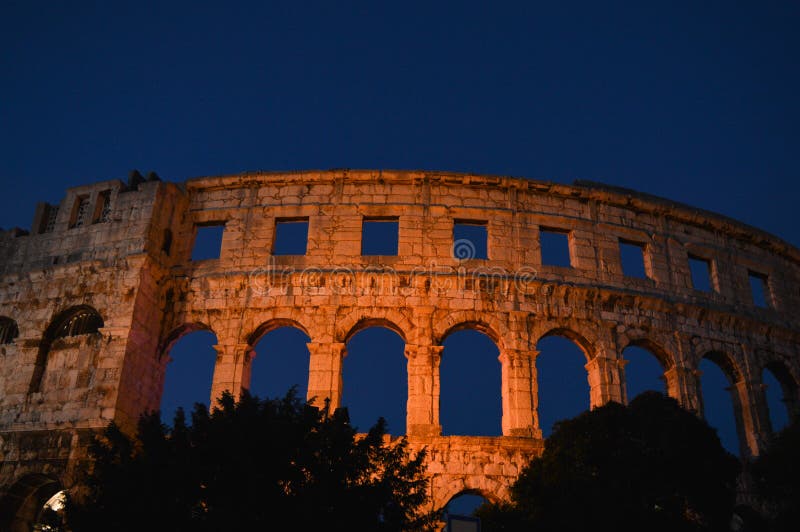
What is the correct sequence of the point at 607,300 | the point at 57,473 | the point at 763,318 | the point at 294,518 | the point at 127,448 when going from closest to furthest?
the point at 294,518
the point at 127,448
the point at 57,473
the point at 607,300
the point at 763,318

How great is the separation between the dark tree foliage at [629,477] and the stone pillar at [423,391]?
11.8ft

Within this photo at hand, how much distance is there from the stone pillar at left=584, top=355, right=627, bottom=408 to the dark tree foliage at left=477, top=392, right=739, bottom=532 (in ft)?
15.6

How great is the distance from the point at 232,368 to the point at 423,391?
14.6 feet

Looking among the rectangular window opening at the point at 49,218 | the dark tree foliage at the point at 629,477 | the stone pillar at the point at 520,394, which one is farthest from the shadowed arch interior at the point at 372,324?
the rectangular window opening at the point at 49,218

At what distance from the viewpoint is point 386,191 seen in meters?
19.5

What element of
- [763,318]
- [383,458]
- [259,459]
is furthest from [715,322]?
[259,459]

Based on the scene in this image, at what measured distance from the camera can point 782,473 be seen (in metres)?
13.5

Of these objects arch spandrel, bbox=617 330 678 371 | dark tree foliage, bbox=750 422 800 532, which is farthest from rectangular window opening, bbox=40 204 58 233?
dark tree foliage, bbox=750 422 800 532

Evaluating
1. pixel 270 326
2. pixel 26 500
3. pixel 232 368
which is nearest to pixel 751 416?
pixel 270 326

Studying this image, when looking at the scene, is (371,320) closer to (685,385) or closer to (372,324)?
(372,324)

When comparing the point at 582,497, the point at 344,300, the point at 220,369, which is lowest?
the point at 582,497

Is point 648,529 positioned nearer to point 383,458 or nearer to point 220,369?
point 383,458

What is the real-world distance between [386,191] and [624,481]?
397 inches

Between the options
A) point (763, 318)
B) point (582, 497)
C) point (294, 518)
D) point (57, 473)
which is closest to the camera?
point (294, 518)
